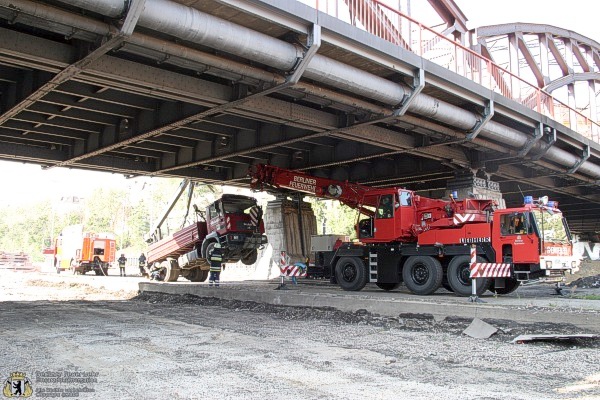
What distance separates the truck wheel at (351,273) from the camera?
1581 centimetres

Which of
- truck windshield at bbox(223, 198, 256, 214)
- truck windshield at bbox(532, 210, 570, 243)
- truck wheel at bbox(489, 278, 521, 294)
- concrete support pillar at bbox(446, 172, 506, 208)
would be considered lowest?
truck wheel at bbox(489, 278, 521, 294)

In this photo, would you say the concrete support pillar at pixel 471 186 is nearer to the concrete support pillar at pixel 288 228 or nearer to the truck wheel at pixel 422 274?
the truck wheel at pixel 422 274

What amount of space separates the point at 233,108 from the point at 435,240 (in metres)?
6.39

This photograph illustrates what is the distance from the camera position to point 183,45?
387 inches

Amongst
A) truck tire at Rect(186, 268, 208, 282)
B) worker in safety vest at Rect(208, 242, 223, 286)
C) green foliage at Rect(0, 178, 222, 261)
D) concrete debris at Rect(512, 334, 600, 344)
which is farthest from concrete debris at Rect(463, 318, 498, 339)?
green foliage at Rect(0, 178, 222, 261)

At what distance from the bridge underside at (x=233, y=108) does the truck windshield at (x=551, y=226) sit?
12.4 ft

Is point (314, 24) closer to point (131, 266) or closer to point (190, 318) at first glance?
point (190, 318)

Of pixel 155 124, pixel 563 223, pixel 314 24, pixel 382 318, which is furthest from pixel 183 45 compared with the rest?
pixel 563 223

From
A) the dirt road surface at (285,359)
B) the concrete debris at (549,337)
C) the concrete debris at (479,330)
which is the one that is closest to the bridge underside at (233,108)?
the dirt road surface at (285,359)

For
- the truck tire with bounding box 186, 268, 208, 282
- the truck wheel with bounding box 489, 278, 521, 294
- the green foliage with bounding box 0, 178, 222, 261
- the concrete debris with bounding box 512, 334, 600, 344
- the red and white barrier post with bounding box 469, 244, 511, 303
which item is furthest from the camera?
the green foliage with bounding box 0, 178, 222, 261

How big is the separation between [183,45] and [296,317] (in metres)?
6.52

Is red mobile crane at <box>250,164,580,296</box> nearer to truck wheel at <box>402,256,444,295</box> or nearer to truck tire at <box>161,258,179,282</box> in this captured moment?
truck wheel at <box>402,256,444,295</box>

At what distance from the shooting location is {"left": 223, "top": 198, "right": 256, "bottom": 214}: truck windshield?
19359mm

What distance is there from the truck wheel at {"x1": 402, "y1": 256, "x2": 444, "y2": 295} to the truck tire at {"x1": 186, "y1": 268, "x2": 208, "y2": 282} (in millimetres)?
12034
